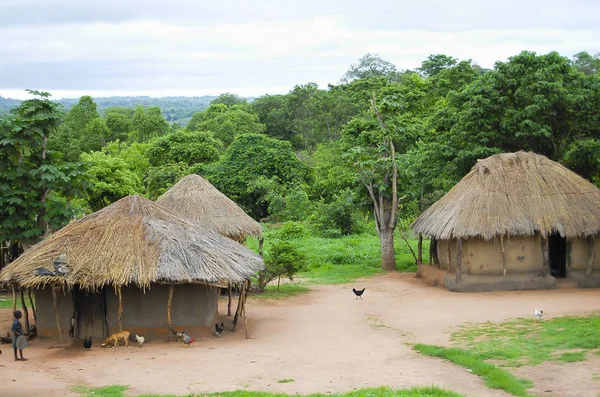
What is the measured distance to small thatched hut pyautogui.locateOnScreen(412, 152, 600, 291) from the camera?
73.7ft

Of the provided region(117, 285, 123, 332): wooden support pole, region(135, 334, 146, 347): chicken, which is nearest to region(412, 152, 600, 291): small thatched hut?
region(135, 334, 146, 347): chicken

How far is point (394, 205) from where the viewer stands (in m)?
27.5

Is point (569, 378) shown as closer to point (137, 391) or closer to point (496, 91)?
point (137, 391)

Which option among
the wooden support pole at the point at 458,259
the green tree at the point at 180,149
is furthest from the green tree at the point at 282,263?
the green tree at the point at 180,149

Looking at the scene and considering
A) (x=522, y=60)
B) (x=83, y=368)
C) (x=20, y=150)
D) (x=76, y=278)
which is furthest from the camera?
(x=522, y=60)

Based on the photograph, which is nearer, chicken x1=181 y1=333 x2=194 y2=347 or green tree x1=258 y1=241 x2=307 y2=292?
chicken x1=181 y1=333 x2=194 y2=347

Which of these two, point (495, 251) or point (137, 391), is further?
point (495, 251)

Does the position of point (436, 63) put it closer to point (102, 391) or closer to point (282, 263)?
point (282, 263)

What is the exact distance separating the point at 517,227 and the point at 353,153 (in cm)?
707

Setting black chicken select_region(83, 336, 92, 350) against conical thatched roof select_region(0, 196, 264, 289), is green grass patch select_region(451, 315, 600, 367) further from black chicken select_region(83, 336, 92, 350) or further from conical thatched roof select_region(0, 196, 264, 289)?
black chicken select_region(83, 336, 92, 350)

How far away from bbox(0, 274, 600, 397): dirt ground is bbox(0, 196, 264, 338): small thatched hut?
723 millimetres

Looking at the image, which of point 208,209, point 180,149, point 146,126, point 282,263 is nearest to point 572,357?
point 282,263

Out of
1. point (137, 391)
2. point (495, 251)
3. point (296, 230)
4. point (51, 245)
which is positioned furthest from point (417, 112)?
point (137, 391)

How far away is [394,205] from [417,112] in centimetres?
1539
